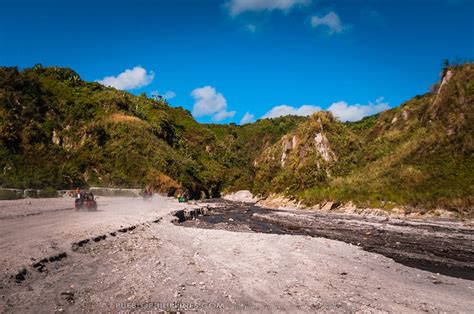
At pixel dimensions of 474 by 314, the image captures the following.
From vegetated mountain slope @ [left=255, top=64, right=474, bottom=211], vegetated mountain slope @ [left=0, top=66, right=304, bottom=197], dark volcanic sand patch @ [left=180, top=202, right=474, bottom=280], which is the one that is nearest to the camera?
dark volcanic sand patch @ [left=180, top=202, right=474, bottom=280]

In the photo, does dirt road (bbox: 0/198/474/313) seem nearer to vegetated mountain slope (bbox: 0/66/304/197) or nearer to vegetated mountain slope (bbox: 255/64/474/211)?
vegetated mountain slope (bbox: 255/64/474/211)

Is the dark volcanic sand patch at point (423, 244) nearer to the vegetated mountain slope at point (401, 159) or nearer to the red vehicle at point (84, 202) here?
the vegetated mountain slope at point (401, 159)

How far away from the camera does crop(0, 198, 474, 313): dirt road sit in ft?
30.7

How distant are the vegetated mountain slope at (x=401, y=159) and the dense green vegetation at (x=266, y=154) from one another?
179 mm

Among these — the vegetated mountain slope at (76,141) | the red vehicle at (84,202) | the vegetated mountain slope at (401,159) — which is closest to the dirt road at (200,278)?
the red vehicle at (84,202)

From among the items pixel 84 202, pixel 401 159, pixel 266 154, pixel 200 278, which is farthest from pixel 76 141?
pixel 200 278

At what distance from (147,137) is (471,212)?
8362 cm

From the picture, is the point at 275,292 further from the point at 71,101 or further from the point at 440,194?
the point at 71,101

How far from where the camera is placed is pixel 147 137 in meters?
101

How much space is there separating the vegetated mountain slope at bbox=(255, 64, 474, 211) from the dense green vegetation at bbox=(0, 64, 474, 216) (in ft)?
0.59

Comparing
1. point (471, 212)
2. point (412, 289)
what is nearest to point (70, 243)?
point (412, 289)

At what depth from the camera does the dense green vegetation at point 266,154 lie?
46.3 meters

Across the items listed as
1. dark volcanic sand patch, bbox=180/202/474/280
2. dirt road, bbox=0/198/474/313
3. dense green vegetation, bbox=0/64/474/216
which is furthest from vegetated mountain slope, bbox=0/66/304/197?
dark volcanic sand patch, bbox=180/202/474/280

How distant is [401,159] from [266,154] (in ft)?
223
